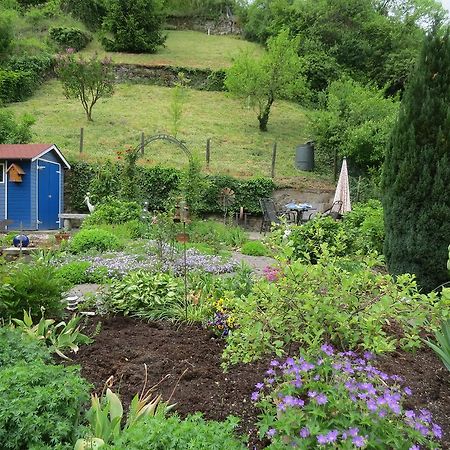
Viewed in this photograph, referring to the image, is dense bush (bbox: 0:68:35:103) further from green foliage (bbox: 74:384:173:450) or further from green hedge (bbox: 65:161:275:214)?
green foliage (bbox: 74:384:173:450)

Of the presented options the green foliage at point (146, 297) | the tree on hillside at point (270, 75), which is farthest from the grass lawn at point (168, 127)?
the green foliage at point (146, 297)

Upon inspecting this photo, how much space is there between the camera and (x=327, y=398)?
203 cm

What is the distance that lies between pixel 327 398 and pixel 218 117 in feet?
82.0

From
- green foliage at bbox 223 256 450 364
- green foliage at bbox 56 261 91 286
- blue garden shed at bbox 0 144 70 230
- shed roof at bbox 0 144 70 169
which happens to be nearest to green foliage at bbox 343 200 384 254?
green foliage at bbox 56 261 91 286

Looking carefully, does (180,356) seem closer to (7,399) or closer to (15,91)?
(7,399)

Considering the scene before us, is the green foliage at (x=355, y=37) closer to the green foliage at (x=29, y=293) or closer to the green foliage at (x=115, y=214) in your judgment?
the green foliage at (x=115, y=214)

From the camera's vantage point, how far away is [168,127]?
23.6 meters

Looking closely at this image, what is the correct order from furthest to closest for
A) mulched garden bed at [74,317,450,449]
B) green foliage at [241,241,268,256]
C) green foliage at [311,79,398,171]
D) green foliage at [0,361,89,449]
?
green foliage at [311,79,398,171] < green foliage at [241,241,268,256] < mulched garden bed at [74,317,450,449] < green foliage at [0,361,89,449]

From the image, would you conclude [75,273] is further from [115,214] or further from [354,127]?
[354,127]

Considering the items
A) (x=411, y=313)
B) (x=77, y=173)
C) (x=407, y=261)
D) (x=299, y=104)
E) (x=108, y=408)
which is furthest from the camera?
(x=299, y=104)

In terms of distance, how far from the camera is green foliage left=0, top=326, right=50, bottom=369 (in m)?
2.80

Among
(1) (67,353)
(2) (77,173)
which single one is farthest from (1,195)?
(1) (67,353)

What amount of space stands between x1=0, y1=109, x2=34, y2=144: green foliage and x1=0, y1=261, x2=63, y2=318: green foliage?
15.4m

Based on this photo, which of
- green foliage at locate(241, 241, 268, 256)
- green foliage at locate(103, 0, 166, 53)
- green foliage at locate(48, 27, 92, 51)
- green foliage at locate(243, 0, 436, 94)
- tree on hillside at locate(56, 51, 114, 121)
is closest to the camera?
green foliage at locate(241, 241, 268, 256)
